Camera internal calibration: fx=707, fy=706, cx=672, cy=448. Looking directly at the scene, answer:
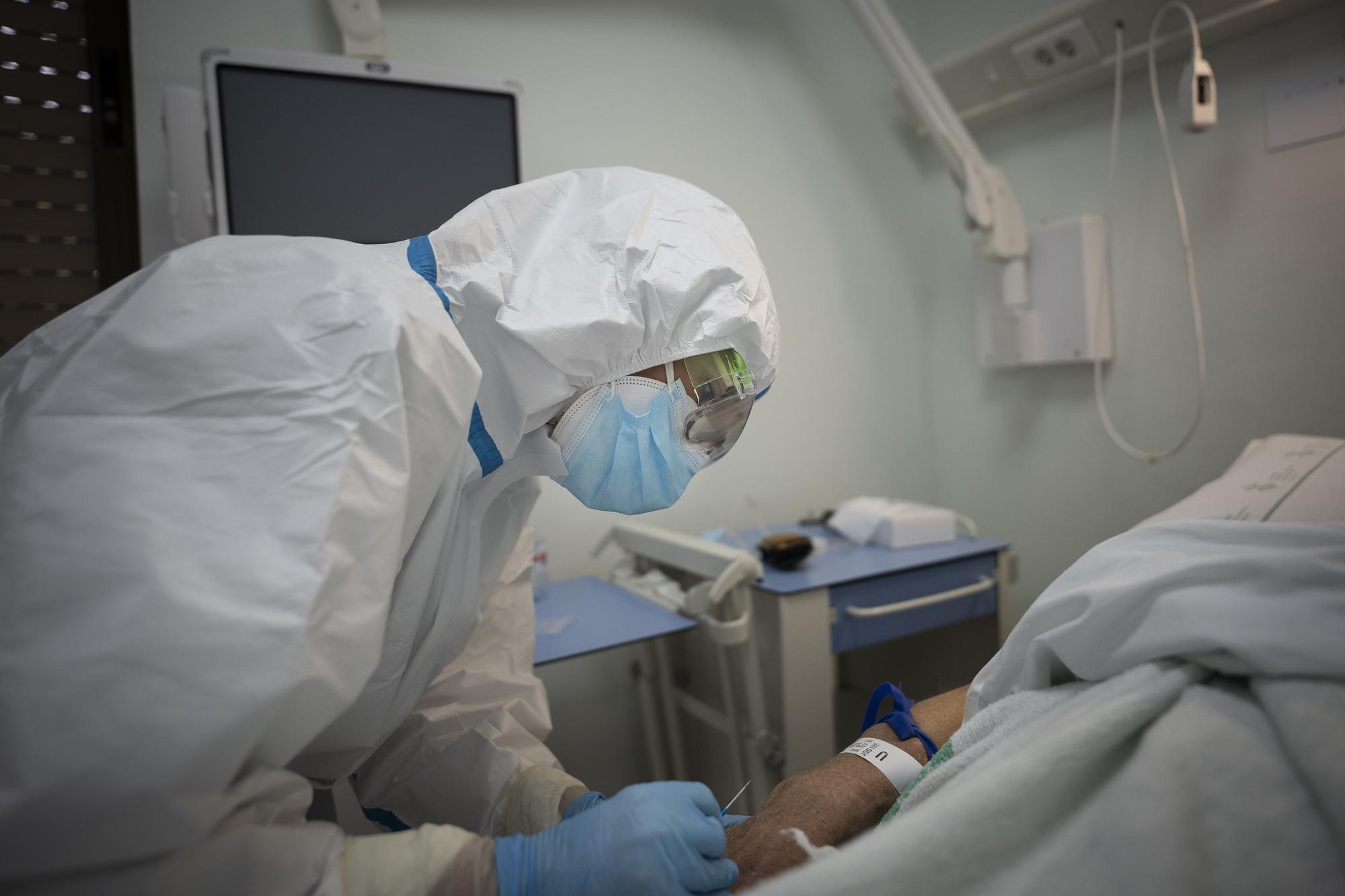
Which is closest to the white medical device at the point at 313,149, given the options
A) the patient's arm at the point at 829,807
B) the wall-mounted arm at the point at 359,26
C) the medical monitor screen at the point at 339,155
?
the medical monitor screen at the point at 339,155

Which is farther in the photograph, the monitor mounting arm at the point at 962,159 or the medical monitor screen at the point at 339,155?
the monitor mounting arm at the point at 962,159

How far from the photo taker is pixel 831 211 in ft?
7.32

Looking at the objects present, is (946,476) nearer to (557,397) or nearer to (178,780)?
(557,397)

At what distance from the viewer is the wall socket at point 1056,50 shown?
166 cm

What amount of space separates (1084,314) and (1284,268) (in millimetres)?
412

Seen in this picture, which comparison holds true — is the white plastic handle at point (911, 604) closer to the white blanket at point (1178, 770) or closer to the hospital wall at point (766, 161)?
the hospital wall at point (766, 161)

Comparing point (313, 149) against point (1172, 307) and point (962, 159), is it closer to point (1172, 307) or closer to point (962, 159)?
point (962, 159)

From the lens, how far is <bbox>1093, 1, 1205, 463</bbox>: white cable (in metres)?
1.38

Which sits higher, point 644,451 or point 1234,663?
point 644,451

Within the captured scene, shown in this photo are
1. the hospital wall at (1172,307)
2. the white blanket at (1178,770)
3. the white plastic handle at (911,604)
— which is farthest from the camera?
the white plastic handle at (911,604)

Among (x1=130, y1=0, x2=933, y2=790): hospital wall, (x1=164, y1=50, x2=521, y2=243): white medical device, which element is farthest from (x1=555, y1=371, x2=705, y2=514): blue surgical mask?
(x1=130, y1=0, x2=933, y2=790): hospital wall

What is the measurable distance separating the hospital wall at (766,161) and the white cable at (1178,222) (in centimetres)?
69

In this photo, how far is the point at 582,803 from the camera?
0.86 m

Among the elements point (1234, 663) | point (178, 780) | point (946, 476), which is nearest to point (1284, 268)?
point (946, 476)
